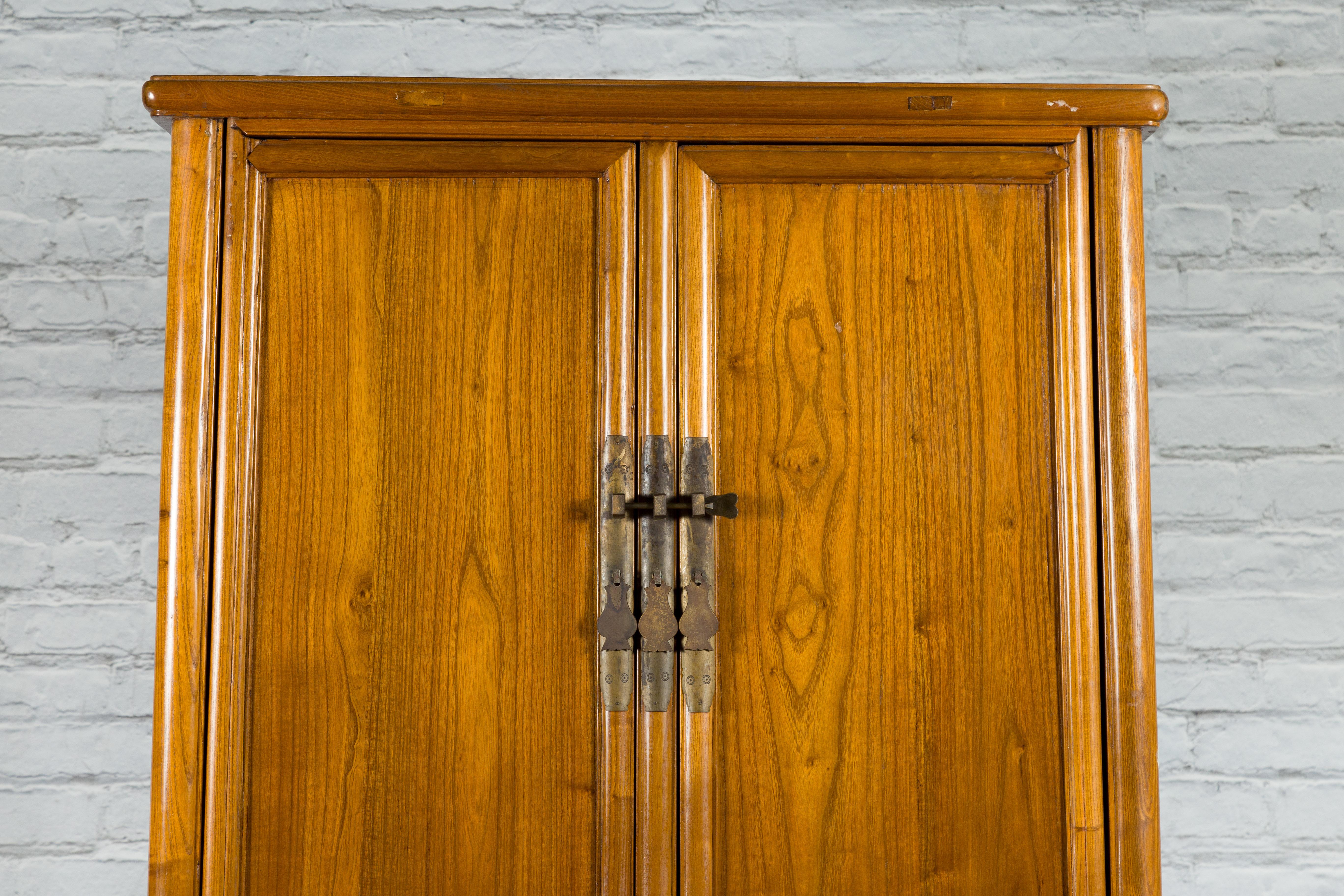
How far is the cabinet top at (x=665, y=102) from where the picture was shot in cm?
95

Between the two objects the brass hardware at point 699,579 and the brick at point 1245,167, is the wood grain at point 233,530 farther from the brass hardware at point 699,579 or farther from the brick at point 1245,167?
the brick at point 1245,167

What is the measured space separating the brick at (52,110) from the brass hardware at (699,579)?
1.13 metres

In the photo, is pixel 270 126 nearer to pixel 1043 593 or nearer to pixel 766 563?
pixel 766 563

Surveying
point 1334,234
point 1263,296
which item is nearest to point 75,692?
point 1263,296

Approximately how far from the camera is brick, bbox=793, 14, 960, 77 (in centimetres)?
146

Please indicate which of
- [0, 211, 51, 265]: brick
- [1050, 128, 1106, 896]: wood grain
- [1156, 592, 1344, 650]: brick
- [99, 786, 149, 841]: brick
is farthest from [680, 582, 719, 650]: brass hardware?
[0, 211, 51, 265]: brick

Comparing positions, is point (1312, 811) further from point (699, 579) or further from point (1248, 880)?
point (699, 579)

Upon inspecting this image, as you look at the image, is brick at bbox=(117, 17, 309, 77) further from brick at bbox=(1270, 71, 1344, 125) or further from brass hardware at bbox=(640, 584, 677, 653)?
brick at bbox=(1270, 71, 1344, 125)

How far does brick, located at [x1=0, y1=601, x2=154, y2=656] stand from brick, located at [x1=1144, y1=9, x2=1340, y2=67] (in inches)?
69.1

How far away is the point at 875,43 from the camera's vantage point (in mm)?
1459

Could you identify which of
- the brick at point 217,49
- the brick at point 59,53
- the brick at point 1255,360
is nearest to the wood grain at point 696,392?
the brick at point 217,49

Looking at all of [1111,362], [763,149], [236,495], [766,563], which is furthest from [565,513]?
[1111,362]

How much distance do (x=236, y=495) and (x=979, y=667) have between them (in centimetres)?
76

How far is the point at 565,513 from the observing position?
94cm
